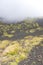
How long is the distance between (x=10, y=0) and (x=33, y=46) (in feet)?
3.37

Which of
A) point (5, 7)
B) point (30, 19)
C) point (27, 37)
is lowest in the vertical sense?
point (27, 37)

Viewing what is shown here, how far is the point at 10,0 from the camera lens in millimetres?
2641

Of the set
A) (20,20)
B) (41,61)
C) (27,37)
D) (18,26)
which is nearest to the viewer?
(41,61)

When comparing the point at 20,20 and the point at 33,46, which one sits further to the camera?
the point at 20,20

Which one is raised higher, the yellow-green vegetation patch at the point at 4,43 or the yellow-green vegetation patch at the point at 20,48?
the yellow-green vegetation patch at the point at 4,43

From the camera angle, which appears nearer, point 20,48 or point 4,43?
point 20,48

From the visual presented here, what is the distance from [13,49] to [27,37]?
261 millimetres

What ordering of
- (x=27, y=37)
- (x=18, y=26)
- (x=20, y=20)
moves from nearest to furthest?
(x=27, y=37) < (x=18, y=26) < (x=20, y=20)

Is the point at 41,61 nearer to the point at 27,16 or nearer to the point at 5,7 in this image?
the point at 27,16

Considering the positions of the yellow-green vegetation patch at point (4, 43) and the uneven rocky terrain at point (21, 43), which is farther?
the yellow-green vegetation patch at point (4, 43)

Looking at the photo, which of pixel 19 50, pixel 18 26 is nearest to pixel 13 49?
pixel 19 50

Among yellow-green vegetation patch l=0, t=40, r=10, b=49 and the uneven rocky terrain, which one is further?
yellow-green vegetation patch l=0, t=40, r=10, b=49

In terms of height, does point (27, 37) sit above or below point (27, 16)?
below

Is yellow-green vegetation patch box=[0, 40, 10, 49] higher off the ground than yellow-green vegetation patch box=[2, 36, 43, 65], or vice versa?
yellow-green vegetation patch box=[0, 40, 10, 49]
